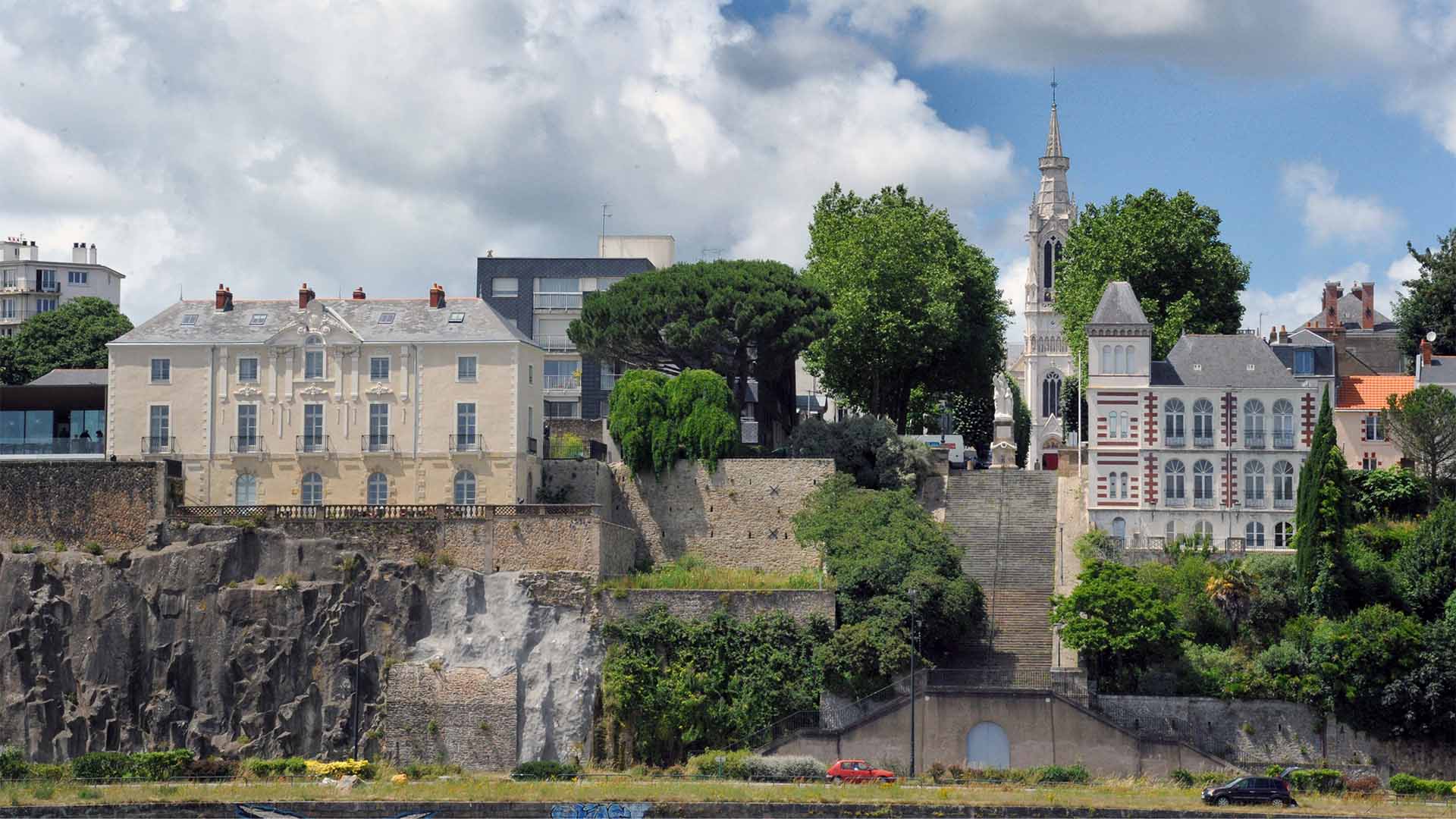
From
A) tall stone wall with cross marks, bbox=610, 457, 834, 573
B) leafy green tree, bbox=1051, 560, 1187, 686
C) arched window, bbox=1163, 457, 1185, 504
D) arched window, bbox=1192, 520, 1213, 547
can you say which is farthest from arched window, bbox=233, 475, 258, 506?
arched window, bbox=1192, 520, 1213, 547

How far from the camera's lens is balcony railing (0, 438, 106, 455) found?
2554 inches

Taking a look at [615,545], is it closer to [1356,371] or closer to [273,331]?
[273,331]

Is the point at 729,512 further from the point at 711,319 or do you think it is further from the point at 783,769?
the point at 783,769

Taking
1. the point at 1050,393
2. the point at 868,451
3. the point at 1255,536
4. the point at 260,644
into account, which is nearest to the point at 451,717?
the point at 260,644

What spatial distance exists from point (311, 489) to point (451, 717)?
10.1 meters

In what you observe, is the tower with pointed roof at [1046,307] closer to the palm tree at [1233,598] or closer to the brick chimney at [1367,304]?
the brick chimney at [1367,304]

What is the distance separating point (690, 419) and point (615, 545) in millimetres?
5435

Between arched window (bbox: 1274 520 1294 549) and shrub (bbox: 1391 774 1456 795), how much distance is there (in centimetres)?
1244

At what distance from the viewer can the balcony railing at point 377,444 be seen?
6250 cm

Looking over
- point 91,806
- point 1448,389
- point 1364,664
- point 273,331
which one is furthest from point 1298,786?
point 273,331

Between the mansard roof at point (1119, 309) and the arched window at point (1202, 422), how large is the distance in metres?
3.20

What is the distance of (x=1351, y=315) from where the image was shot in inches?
3991

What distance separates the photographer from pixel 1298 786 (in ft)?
168

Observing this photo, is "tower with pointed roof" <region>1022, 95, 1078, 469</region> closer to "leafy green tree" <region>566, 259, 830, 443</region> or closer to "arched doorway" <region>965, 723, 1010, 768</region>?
"leafy green tree" <region>566, 259, 830, 443</region>
